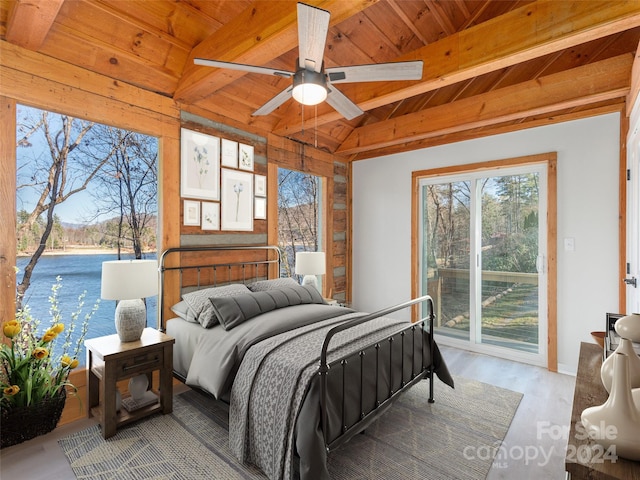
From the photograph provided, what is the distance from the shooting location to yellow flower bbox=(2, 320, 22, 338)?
79.2 inches

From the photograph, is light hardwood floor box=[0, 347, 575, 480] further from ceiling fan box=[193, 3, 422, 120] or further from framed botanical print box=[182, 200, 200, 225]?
ceiling fan box=[193, 3, 422, 120]

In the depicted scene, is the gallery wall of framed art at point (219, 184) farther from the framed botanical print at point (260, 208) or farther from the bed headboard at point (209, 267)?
A: the bed headboard at point (209, 267)

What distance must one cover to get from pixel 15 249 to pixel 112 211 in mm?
706

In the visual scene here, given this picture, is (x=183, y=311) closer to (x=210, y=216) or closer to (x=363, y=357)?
(x=210, y=216)

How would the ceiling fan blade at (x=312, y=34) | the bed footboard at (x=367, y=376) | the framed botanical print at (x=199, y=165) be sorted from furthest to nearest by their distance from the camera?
the framed botanical print at (x=199, y=165)
the bed footboard at (x=367, y=376)
the ceiling fan blade at (x=312, y=34)

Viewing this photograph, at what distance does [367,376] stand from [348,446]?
0.51 metres

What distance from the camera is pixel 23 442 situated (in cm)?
211

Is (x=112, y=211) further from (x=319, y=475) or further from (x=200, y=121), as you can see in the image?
(x=319, y=475)

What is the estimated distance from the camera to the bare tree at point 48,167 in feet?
7.62

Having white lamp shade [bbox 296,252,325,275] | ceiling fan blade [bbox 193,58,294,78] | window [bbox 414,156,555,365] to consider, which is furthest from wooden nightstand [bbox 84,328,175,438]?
window [bbox 414,156,555,365]

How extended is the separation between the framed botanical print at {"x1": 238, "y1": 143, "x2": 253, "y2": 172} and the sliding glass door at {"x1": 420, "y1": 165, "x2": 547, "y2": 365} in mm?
2235

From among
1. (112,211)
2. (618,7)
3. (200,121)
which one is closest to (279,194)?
(200,121)

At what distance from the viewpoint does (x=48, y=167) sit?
2430 mm

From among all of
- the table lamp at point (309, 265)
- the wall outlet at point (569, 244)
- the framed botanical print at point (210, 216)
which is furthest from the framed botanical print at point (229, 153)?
the wall outlet at point (569, 244)
